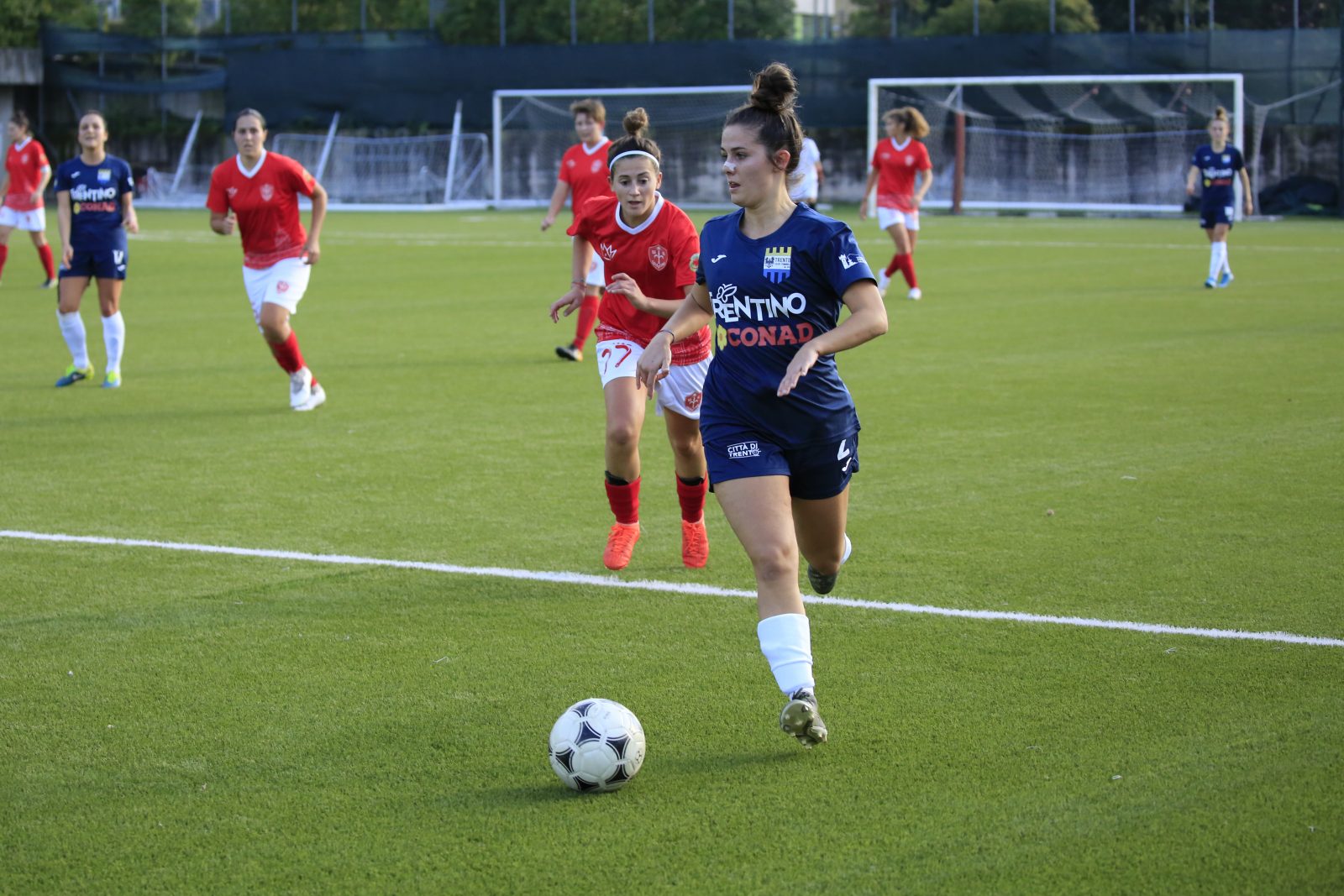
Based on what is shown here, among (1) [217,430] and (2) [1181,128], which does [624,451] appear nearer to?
(1) [217,430]

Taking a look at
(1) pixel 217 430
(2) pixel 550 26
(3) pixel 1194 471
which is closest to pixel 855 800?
(3) pixel 1194 471

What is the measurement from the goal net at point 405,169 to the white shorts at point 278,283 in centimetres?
3332

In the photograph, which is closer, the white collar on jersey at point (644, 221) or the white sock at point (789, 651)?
the white sock at point (789, 651)

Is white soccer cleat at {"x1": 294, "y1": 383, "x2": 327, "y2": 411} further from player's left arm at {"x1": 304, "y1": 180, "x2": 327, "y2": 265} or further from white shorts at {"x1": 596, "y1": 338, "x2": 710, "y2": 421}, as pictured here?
white shorts at {"x1": 596, "y1": 338, "x2": 710, "y2": 421}

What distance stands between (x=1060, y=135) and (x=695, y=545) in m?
34.0

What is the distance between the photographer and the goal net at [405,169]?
44.4m

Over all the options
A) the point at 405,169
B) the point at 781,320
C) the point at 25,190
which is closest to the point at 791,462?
the point at 781,320

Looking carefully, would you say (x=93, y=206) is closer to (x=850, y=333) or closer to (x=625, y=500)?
(x=625, y=500)

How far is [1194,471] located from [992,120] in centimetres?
3189

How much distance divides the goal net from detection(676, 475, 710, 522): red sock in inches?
1505

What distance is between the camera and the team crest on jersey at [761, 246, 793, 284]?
462cm

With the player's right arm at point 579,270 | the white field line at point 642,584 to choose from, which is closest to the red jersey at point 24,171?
the white field line at point 642,584

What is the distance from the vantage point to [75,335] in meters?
12.6

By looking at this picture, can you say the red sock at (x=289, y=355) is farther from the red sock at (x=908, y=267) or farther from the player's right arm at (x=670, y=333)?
the red sock at (x=908, y=267)
